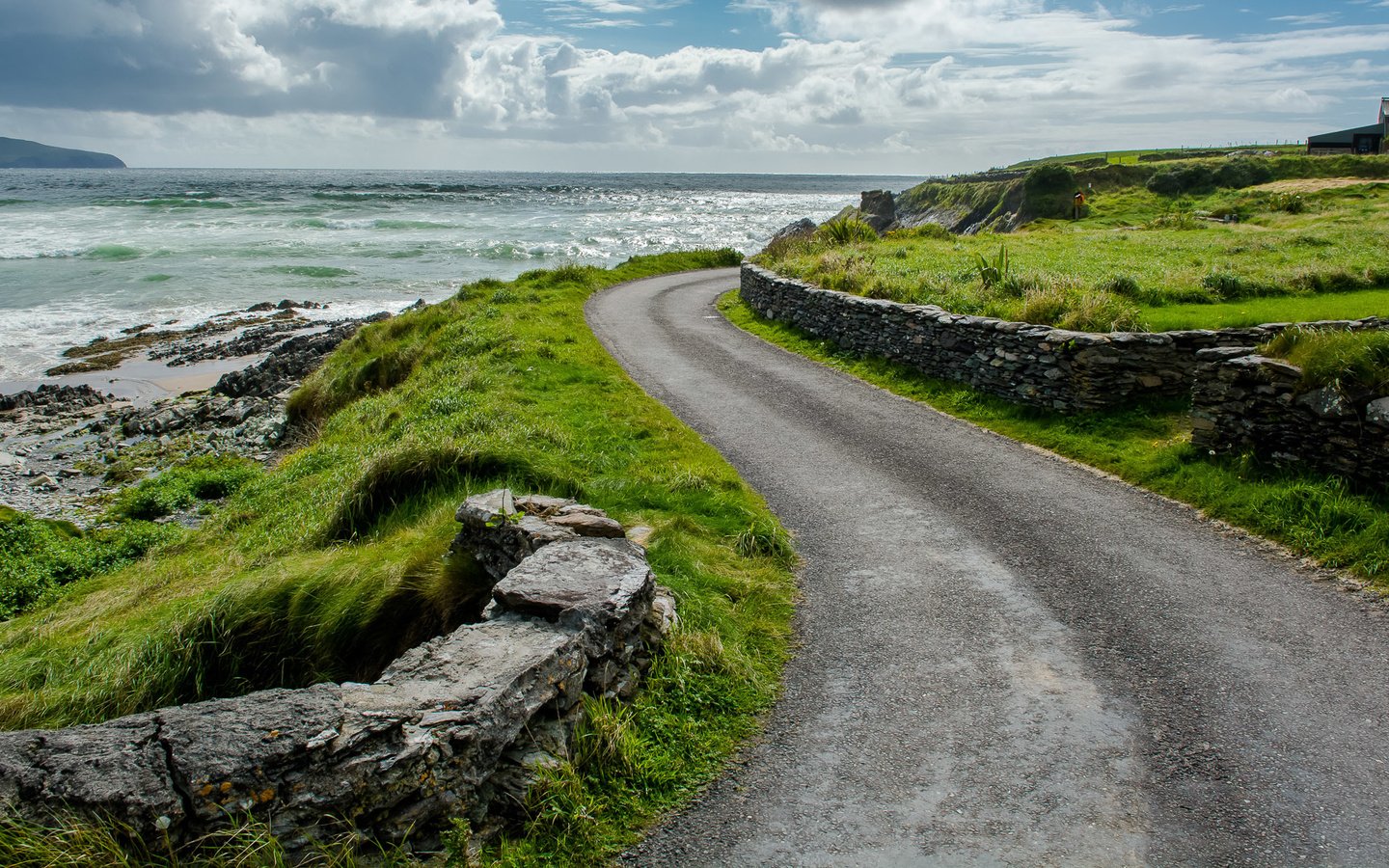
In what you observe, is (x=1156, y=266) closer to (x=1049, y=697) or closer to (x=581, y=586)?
(x=1049, y=697)

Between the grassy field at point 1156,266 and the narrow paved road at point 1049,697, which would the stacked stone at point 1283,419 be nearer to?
the narrow paved road at point 1049,697

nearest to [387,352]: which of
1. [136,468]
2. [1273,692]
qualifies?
[136,468]

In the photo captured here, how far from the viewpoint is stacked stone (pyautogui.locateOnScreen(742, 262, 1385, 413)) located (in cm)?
1277

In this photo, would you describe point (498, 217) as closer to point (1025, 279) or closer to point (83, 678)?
point (1025, 279)

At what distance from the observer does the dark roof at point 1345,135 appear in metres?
67.4

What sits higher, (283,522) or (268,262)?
(268,262)

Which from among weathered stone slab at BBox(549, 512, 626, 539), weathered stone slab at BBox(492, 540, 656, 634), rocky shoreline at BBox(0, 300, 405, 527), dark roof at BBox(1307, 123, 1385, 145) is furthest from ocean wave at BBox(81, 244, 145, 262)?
dark roof at BBox(1307, 123, 1385, 145)

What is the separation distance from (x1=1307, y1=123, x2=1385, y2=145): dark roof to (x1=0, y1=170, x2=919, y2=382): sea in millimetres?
45332

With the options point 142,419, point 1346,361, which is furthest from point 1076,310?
point 142,419

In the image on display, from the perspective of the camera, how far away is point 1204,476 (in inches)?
403

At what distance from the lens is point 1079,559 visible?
8.73m

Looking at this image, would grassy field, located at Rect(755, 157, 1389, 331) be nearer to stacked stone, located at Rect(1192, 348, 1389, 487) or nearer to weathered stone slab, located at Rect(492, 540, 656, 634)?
stacked stone, located at Rect(1192, 348, 1389, 487)

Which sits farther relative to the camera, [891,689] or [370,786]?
[891,689]

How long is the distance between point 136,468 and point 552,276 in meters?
16.9
